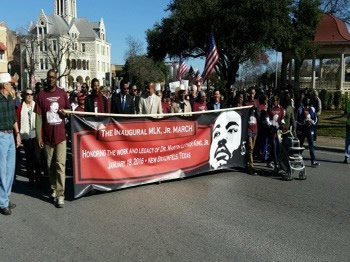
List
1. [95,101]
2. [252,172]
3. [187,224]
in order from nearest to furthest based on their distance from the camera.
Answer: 1. [187,224]
2. [95,101]
3. [252,172]

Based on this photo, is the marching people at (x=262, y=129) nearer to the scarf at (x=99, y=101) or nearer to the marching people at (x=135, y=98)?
the marching people at (x=135, y=98)

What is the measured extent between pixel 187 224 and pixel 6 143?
2.96m

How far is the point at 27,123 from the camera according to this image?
767 cm

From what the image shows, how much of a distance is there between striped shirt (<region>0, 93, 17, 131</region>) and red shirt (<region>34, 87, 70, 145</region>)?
0.41 meters

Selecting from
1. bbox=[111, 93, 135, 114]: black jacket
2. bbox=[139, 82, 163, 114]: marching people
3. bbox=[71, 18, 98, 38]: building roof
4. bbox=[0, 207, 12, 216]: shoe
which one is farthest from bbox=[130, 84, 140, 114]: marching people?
bbox=[71, 18, 98, 38]: building roof

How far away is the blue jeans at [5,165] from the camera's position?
19.2ft

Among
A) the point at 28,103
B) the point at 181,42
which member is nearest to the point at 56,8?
the point at 181,42

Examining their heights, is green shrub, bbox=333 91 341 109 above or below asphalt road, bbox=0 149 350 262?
above

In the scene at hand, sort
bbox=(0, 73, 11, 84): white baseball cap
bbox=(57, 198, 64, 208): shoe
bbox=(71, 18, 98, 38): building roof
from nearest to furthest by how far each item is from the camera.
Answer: bbox=(0, 73, 11, 84): white baseball cap, bbox=(57, 198, 64, 208): shoe, bbox=(71, 18, 98, 38): building roof

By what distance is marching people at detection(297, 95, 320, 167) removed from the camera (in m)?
9.77

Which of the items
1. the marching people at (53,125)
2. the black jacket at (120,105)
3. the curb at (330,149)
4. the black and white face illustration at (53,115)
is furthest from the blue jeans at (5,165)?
the curb at (330,149)

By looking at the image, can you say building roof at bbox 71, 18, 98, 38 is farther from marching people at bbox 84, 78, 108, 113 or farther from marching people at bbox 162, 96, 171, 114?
marching people at bbox 84, 78, 108, 113

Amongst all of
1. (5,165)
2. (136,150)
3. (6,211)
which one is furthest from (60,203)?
(136,150)

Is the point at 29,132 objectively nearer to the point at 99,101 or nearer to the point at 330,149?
the point at 99,101
